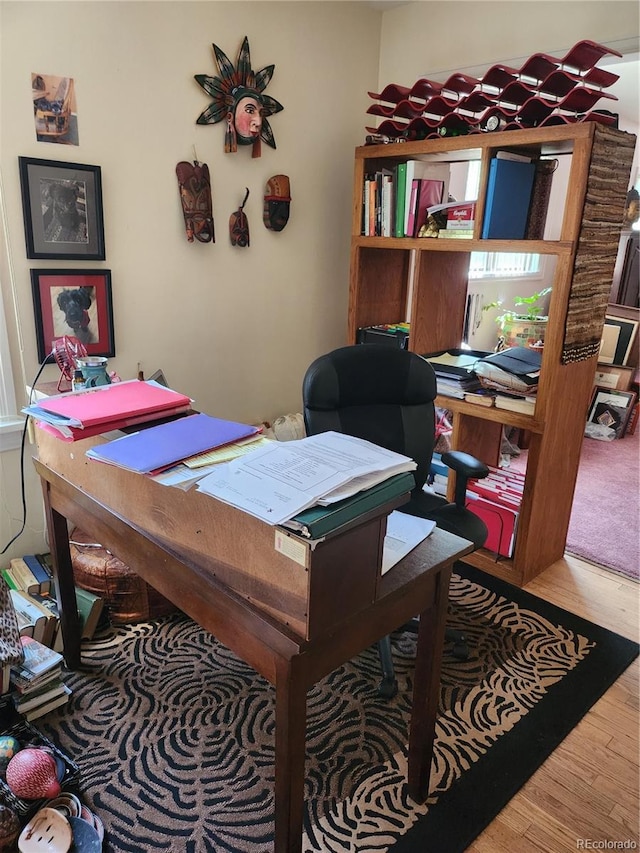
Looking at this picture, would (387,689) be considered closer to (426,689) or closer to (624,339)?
(426,689)

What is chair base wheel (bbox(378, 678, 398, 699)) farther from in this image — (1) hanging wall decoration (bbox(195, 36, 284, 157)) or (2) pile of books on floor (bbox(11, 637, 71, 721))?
(1) hanging wall decoration (bbox(195, 36, 284, 157))

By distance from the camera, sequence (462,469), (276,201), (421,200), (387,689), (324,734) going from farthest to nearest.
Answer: (276,201) < (421,200) < (462,469) < (387,689) < (324,734)

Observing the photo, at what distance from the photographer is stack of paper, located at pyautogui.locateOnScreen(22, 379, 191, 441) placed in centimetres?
146

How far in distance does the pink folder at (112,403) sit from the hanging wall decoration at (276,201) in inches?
54.7

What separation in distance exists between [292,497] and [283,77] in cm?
245

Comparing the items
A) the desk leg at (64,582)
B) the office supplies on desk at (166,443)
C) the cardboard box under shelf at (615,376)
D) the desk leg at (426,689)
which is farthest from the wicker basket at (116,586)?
the cardboard box under shelf at (615,376)

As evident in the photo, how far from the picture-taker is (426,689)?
1496 mm

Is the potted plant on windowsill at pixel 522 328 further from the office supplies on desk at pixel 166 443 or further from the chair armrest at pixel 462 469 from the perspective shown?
the office supplies on desk at pixel 166 443

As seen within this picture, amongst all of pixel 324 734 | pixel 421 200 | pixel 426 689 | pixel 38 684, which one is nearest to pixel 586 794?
pixel 426 689

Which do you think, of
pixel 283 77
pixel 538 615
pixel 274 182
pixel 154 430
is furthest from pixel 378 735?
pixel 283 77

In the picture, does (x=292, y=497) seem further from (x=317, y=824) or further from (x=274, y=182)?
(x=274, y=182)

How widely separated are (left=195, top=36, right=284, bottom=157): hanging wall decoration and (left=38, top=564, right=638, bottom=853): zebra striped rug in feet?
6.64

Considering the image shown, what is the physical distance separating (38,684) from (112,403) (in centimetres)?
91

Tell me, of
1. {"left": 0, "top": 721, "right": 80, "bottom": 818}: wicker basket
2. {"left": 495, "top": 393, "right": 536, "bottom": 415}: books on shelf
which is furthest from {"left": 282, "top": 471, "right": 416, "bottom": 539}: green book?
{"left": 495, "top": 393, "right": 536, "bottom": 415}: books on shelf
